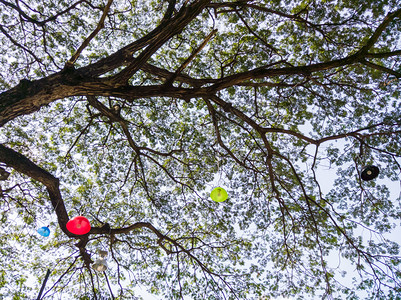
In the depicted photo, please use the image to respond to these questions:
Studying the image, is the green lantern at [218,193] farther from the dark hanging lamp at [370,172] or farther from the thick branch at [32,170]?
the thick branch at [32,170]

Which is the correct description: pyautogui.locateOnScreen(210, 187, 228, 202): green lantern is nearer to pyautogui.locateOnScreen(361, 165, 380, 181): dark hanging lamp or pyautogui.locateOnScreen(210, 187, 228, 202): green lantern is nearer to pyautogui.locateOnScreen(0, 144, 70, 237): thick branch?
pyautogui.locateOnScreen(361, 165, 380, 181): dark hanging lamp

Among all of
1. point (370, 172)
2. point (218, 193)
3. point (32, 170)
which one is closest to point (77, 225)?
point (32, 170)

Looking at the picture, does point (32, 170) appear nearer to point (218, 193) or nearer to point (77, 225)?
point (77, 225)

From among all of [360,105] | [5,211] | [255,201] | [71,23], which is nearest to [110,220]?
[5,211]

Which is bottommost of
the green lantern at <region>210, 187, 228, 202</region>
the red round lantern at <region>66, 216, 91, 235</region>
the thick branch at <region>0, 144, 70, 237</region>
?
the green lantern at <region>210, 187, 228, 202</region>

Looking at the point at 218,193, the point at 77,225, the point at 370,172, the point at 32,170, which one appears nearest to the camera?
the point at 77,225

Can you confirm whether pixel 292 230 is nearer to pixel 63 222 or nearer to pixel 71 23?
pixel 63 222

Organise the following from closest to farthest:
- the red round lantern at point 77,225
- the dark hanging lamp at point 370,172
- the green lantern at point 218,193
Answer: the red round lantern at point 77,225
the green lantern at point 218,193
the dark hanging lamp at point 370,172

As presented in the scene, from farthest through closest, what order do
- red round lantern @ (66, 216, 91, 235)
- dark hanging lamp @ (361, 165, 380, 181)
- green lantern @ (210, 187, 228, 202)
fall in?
dark hanging lamp @ (361, 165, 380, 181) < green lantern @ (210, 187, 228, 202) < red round lantern @ (66, 216, 91, 235)

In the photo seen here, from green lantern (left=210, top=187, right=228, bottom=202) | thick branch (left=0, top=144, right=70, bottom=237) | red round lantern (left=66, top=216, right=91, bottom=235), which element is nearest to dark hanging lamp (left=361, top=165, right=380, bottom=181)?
green lantern (left=210, top=187, right=228, bottom=202)

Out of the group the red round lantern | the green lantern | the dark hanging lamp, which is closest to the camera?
the red round lantern

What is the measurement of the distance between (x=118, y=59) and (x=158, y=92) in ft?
2.49

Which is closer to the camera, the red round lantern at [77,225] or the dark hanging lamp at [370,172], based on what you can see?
the red round lantern at [77,225]

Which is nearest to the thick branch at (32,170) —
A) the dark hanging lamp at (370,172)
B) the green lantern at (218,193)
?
the green lantern at (218,193)
